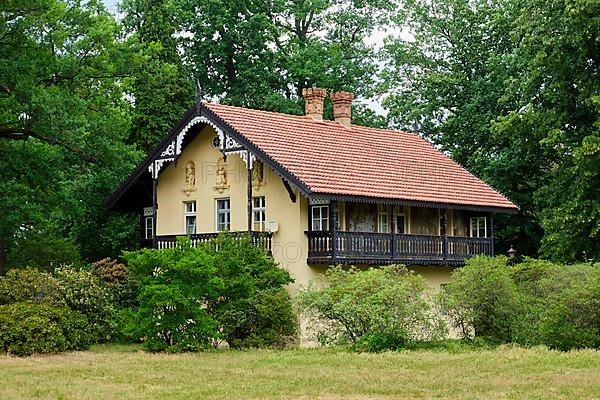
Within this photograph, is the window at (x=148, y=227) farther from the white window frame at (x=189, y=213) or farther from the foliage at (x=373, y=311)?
the foliage at (x=373, y=311)

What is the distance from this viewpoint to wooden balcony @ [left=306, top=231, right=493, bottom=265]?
32781 millimetres

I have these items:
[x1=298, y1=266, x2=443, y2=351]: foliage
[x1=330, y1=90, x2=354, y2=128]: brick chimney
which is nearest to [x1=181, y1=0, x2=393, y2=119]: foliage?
[x1=330, y1=90, x2=354, y2=128]: brick chimney

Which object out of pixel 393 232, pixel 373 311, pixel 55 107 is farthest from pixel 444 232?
pixel 55 107

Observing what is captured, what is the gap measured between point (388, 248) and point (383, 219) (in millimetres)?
1710

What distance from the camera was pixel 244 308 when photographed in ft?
98.3

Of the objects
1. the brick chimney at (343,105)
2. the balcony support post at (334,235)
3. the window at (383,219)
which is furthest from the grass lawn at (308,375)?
the brick chimney at (343,105)

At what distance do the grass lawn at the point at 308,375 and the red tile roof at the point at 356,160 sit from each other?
7.37 meters

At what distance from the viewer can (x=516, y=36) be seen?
39.0m

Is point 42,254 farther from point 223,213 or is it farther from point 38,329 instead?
point 38,329

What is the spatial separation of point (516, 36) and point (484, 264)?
12.4 meters

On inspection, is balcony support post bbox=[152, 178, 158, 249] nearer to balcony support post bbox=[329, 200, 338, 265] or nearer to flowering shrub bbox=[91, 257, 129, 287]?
flowering shrub bbox=[91, 257, 129, 287]

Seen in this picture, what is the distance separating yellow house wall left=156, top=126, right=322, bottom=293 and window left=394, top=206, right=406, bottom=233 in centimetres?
404

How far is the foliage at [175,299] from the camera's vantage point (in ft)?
92.6

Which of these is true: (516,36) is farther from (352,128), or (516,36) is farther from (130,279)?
(130,279)
